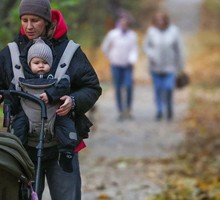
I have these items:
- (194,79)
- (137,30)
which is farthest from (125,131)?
(137,30)

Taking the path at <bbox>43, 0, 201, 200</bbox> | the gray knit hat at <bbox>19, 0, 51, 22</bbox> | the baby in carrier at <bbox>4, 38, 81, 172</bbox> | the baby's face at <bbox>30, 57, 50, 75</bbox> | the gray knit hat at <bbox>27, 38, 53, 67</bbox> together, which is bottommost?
the path at <bbox>43, 0, 201, 200</bbox>

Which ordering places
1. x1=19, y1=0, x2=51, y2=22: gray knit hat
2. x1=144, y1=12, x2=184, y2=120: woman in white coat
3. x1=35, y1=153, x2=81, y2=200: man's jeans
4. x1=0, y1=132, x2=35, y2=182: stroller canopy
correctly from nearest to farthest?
x1=0, y1=132, x2=35, y2=182: stroller canopy, x1=19, y1=0, x2=51, y2=22: gray knit hat, x1=35, y1=153, x2=81, y2=200: man's jeans, x1=144, y1=12, x2=184, y2=120: woman in white coat

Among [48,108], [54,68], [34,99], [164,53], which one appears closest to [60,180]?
[48,108]

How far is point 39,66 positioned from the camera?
5.31 meters

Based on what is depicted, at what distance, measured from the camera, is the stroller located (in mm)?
4715

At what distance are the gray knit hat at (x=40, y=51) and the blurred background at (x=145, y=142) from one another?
2.63m

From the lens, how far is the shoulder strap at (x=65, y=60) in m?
5.38

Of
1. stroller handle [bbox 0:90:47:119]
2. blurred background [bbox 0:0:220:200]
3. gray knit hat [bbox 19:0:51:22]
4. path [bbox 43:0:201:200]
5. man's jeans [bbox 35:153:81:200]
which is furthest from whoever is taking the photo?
path [bbox 43:0:201:200]

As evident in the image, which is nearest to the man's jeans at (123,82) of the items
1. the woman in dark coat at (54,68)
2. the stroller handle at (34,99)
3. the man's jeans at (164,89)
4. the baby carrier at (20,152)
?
the man's jeans at (164,89)

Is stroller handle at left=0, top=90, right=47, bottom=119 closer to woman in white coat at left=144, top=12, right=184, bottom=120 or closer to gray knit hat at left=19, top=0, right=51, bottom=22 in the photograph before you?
gray knit hat at left=19, top=0, right=51, bottom=22

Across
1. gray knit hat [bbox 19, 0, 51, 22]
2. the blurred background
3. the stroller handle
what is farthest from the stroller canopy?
the blurred background

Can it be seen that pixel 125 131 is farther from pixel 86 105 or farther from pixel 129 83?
pixel 86 105

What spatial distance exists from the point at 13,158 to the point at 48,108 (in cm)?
69

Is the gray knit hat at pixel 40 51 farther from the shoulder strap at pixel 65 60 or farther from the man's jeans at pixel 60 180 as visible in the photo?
the man's jeans at pixel 60 180
